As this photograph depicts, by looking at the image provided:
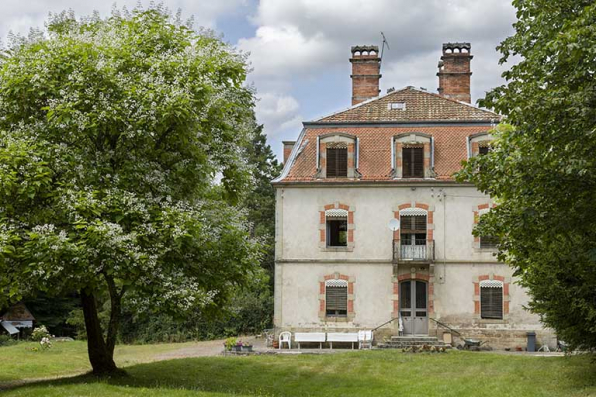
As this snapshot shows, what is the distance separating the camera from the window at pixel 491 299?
28.3 meters

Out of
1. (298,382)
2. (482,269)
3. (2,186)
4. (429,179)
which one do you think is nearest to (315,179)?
(429,179)

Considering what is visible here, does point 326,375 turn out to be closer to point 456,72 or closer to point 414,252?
→ point 414,252

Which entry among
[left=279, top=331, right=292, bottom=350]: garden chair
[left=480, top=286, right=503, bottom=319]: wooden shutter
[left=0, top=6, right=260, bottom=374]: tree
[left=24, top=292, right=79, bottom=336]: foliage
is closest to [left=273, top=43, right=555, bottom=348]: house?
[left=480, top=286, right=503, bottom=319]: wooden shutter

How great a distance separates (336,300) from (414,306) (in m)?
2.99

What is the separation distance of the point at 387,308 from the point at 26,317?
18885mm

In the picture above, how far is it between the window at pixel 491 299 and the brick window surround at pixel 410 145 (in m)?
4.82

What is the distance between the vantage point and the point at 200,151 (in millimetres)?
15773

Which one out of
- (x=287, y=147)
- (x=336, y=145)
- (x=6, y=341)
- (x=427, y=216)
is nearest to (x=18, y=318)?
(x=6, y=341)

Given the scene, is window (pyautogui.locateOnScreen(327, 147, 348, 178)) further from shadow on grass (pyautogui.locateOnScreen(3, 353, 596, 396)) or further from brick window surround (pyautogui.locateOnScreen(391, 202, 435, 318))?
shadow on grass (pyautogui.locateOnScreen(3, 353, 596, 396))

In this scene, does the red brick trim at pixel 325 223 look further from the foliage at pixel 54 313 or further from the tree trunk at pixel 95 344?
the foliage at pixel 54 313

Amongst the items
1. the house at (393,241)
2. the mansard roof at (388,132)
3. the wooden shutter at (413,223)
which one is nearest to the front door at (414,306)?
the house at (393,241)

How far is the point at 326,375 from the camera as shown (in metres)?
19.4

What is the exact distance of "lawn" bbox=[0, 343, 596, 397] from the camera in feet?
48.5

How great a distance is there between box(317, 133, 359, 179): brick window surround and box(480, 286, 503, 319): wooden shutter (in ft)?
22.1
